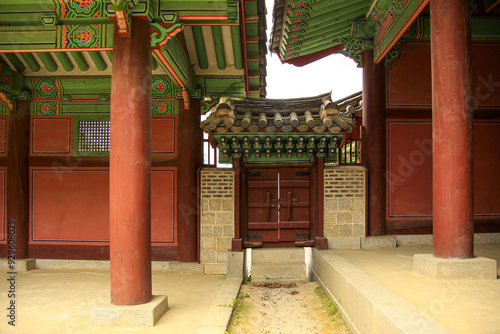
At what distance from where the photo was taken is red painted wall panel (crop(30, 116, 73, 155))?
7418 millimetres

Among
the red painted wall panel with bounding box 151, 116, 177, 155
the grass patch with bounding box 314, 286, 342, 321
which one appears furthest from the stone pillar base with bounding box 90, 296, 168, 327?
the red painted wall panel with bounding box 151, 116, 177, 155

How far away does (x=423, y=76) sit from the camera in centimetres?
754

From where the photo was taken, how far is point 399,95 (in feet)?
24.6

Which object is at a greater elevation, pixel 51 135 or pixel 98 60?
pixel 98 60

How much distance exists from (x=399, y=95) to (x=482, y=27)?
6.42 feet

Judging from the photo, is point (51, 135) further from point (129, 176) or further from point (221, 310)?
point (221, 310)

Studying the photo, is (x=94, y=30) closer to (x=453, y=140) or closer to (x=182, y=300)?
(x=182, y=300)

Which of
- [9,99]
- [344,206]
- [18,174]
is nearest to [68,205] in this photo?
[18,174]

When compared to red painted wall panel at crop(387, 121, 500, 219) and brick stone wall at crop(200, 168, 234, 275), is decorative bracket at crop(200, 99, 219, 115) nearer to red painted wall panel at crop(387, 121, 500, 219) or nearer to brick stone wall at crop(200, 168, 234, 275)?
brick stone wall at crop(200, 168, 234, 275)

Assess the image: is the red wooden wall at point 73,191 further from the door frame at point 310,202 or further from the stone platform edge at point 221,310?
the stone platform edge at point 221,310

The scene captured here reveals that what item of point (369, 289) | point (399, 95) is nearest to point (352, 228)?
point (399, 95)

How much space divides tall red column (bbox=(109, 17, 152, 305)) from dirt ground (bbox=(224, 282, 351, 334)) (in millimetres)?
1316

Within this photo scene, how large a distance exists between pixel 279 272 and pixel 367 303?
3375mm

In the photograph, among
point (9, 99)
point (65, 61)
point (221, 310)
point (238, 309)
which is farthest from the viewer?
point (9, 99)
